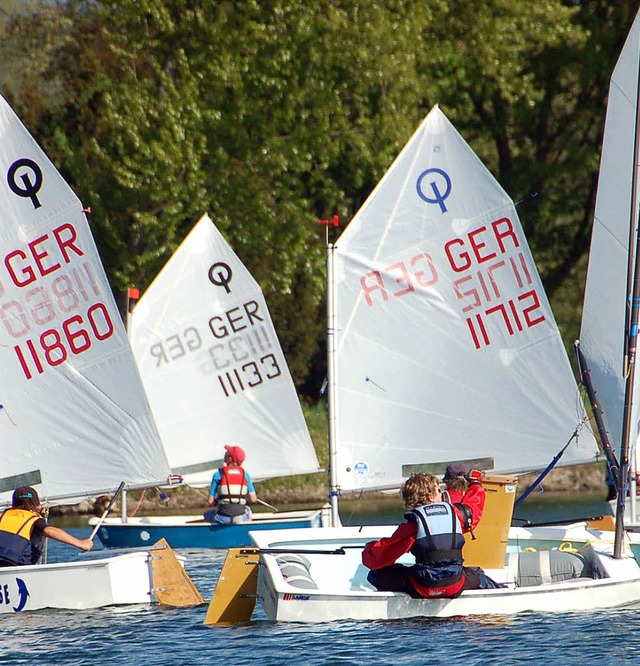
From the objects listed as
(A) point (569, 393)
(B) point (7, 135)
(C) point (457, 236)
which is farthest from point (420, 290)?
(B) point (7, 135)

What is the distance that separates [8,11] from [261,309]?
41.4ft

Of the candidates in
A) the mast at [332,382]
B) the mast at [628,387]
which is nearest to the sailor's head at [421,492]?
the mast at [628,387]

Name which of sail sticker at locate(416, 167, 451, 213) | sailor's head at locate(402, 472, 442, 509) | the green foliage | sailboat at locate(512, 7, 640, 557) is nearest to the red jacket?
sailor's head at locate(402, 472, 442, 509)

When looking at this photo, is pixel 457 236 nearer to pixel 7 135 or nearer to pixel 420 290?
pixel 420 290

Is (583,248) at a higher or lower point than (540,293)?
higher

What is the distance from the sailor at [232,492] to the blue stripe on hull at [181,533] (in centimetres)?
13

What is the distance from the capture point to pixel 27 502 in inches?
470

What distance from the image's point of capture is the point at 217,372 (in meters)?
19.6

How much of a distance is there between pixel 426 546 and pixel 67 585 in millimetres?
3523

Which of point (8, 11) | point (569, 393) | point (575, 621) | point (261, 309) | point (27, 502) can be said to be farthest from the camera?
point (8, 11)

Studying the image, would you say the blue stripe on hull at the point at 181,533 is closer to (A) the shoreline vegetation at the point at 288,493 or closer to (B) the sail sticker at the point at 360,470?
(B) the sail sticker at the point at 360,470

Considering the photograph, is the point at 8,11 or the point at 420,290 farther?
the point at 8,11

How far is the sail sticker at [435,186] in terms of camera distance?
15102 millimetres

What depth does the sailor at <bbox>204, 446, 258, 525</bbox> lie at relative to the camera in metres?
17.7
